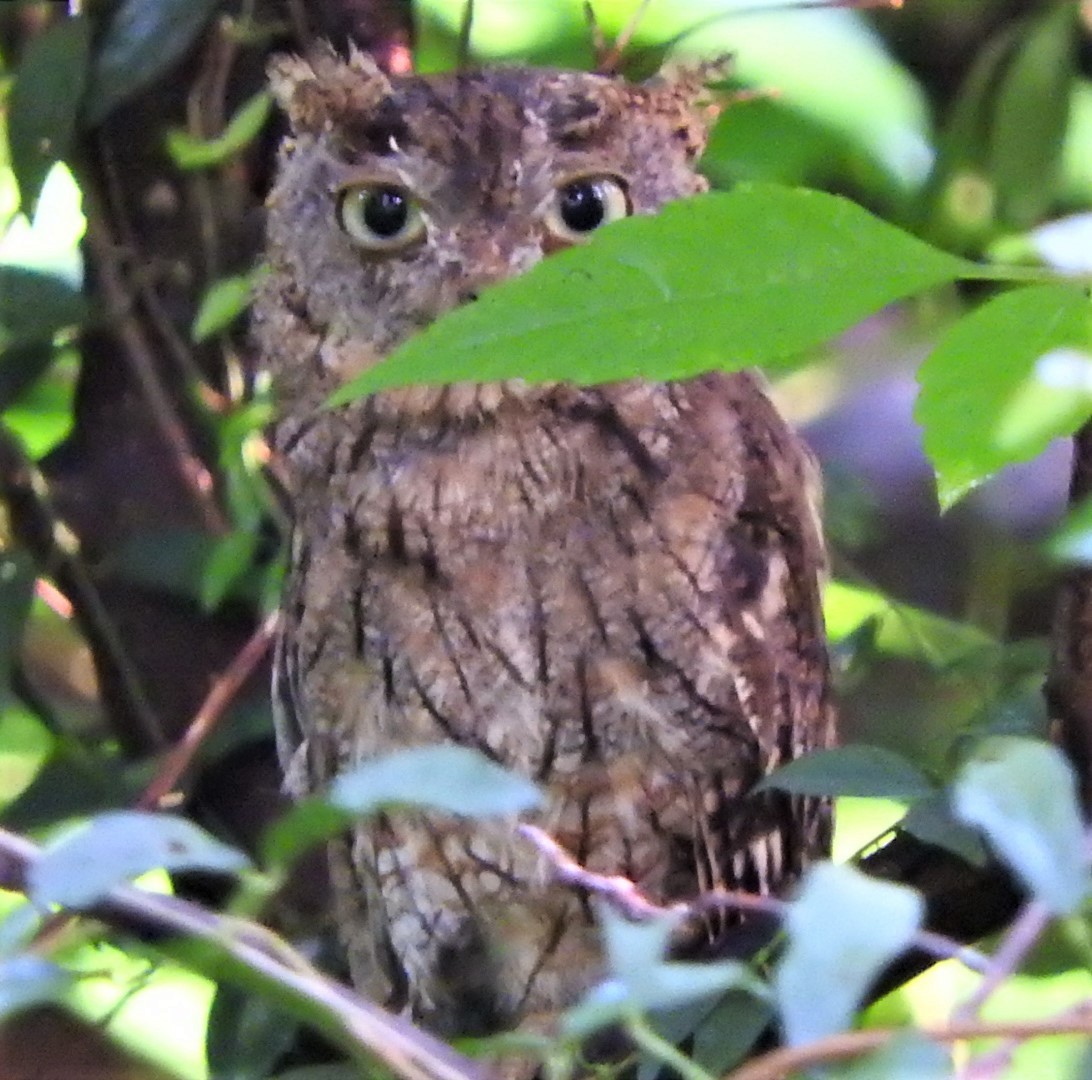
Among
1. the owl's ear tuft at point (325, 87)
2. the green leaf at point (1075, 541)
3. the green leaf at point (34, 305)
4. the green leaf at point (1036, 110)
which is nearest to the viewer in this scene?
the green leaf at point (1075, 541)

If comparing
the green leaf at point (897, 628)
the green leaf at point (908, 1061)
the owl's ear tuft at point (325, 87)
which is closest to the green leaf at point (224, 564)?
the owl's ear tuft at point (325, 87)

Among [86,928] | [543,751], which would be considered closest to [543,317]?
[86,928]

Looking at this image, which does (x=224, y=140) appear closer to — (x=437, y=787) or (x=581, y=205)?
(x=581, y=205)

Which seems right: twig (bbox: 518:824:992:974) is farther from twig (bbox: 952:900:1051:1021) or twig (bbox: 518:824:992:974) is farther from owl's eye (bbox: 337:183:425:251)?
owl's eye (bbox: 337:183:425:251)

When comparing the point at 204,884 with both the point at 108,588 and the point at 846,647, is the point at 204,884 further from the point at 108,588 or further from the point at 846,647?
the point at 846,647

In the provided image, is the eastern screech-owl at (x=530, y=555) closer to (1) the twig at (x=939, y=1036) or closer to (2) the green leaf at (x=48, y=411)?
(2) the green leaf at (x=48, y=411)
